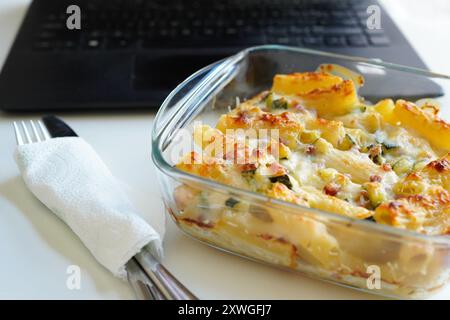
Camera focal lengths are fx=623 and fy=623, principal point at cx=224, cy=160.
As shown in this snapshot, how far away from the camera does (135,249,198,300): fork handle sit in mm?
677

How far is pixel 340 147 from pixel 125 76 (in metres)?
0.48

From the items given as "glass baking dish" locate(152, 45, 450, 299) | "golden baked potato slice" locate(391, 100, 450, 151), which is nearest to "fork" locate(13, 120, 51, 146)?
"glass baking dish" locate(152, 45, 450, 299)

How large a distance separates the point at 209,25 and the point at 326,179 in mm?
670

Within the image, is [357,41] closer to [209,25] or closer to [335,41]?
[335,41]

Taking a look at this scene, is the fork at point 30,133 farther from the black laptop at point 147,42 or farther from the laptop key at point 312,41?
the laptop key at point 312,41

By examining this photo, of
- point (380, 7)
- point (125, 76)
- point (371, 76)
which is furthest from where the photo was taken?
point (380, 7)

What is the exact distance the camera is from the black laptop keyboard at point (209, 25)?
127cm

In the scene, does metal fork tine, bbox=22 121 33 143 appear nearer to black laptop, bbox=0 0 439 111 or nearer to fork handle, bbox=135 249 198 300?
black laptop, bbox=0 0 439 111

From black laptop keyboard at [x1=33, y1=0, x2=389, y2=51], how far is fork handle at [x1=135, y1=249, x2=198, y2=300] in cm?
63

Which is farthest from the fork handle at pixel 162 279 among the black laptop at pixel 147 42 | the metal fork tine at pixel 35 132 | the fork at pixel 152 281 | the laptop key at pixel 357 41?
the laptop key at pixel 357 41

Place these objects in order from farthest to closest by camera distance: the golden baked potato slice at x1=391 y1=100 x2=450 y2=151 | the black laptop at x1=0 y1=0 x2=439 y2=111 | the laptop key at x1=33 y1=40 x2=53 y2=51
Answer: the laptop key at x1=33 y1=40 x2=53 y2=51
the black laptop at x1=0 y1=0 x2=439 y2=111
the golden baked potato slice at x1=391 y1=100 x2=450 y2=151

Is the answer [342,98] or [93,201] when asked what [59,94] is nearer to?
[93,201]

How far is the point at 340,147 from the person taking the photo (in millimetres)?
840

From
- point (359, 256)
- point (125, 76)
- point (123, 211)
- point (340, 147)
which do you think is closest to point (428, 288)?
point (359, 256)
